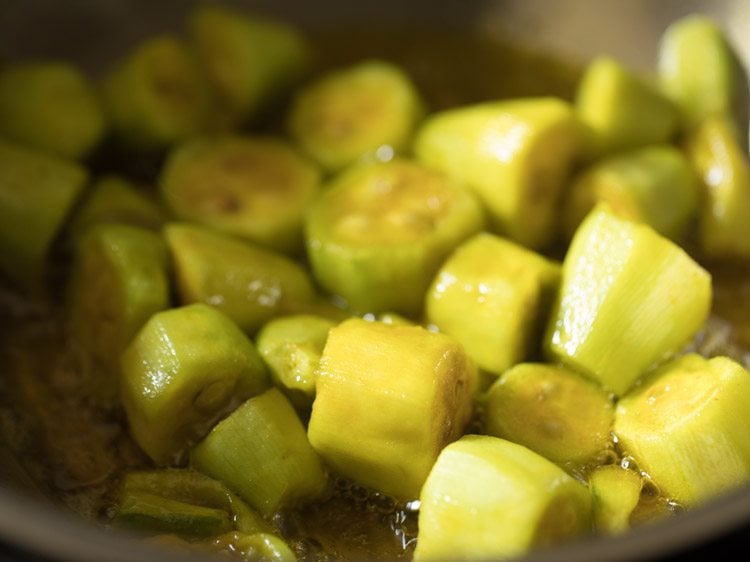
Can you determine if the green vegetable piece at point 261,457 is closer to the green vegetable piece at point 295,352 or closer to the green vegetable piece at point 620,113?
the green vegetable piece at point 295,352

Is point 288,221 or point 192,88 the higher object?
point 192,88

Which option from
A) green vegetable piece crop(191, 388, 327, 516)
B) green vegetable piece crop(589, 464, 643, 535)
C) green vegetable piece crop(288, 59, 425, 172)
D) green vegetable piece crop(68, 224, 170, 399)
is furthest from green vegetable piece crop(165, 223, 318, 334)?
green vegetable piece crop(589, 464, 643, 535)

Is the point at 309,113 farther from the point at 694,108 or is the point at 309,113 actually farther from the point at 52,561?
the point at 52,561


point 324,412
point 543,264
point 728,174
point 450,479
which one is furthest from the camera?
point 728,174

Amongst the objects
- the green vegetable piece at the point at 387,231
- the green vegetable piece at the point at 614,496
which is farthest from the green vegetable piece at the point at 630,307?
the green vegetable piece at the point at 387,231

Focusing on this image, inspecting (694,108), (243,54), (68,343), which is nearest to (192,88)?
(243,54)

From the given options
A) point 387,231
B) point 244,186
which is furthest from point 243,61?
point 387,231
